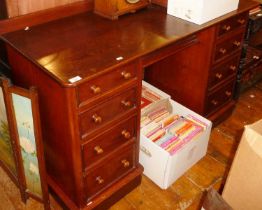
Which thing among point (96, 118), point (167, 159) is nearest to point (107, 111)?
point (96, 118)

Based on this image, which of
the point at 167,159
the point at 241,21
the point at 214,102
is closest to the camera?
the point at 167,159

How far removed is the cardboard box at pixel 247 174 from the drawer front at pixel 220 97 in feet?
3.48

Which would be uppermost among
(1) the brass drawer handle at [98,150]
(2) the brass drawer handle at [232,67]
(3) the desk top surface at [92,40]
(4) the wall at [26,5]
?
(4) the wall at [26,5]

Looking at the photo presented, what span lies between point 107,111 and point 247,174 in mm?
642

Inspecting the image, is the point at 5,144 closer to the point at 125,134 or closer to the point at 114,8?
the point at 125,134

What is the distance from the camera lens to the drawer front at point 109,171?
1579 mm

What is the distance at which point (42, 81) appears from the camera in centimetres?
141

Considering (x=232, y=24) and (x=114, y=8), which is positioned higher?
(x=114, y=8)

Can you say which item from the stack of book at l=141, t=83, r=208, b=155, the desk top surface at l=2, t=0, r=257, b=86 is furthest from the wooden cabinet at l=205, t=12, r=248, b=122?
the stack of book at l=141, t=83, r=208, b=155

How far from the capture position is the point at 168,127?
77.0 inches

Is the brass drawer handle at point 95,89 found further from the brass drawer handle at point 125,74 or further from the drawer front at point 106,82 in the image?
the brass drawer handle at point 125,74

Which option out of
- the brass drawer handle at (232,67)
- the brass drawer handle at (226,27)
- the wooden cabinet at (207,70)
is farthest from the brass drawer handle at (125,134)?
the brass drawer handle at (232,67)

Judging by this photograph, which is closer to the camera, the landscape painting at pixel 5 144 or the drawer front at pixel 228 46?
the landscape painting at pixel 5 144

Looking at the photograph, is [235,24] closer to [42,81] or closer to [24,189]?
[42,81]
